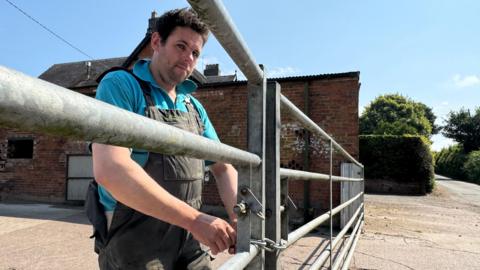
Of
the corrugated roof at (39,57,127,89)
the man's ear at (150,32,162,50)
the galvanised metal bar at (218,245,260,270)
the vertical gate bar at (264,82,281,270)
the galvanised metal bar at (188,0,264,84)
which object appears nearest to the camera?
the galvanised metal bar at (188,0,264,84)

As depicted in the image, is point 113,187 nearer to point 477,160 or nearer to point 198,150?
point 198,150

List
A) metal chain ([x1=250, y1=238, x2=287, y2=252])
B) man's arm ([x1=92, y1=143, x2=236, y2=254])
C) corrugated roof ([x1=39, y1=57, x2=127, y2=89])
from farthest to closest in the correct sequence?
corrugated roof ([x1=39, y1=57, x2=127, y2=89]) → metal chain ([x1=250, y1=238, x2=287, y2=252]) → man's arm ([x1=92, y1=143, x2=236, y2=254])

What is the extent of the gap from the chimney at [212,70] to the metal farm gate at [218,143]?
2262cm

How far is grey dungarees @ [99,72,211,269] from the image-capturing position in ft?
4.82

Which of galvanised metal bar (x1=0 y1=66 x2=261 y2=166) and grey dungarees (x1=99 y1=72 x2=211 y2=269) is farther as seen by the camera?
grey dungarees (x1=99 y1=72 x2=211 y2=269)

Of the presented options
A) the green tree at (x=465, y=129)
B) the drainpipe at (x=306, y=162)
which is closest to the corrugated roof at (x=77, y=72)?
the drainpipe at (x=306, y=162)

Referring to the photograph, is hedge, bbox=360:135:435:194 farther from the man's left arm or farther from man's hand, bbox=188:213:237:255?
man's hand, bbox=188:213:237:255

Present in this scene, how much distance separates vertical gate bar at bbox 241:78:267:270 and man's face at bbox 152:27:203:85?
1.61ft

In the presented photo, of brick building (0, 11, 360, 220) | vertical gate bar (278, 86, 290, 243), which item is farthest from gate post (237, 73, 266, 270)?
brick building (0, 11, 360, 220)

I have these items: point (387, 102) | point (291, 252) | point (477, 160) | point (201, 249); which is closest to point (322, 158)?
point (291, 252)

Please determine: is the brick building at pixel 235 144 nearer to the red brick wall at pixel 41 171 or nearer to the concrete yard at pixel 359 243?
the red brick wall at pixel 41 171

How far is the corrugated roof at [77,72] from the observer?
1743cm

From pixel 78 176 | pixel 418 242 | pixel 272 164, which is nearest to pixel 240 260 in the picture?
pixel 272 164

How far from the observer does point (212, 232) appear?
1099 millimetres
